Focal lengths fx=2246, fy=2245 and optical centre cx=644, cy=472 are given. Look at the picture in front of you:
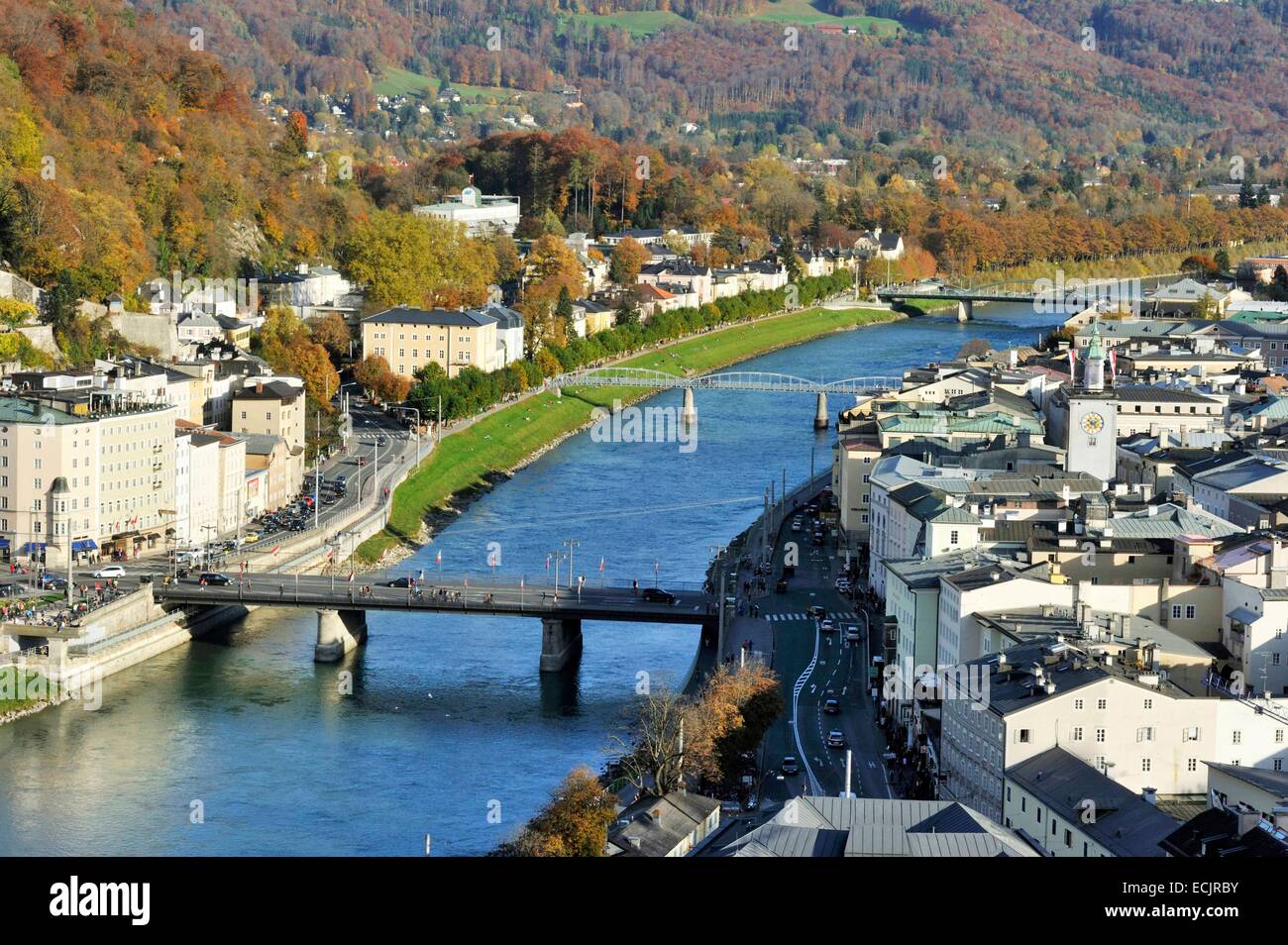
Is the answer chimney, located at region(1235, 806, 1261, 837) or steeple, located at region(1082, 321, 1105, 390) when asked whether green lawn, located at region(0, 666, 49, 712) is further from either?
steeple, located at region(1082, 321, 1105, 390)

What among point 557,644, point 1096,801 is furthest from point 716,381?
point 1096,801

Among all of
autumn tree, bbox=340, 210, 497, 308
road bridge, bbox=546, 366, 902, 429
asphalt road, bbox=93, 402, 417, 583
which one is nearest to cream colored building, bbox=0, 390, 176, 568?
asphalt road, bbox=93, 402, 417, 583

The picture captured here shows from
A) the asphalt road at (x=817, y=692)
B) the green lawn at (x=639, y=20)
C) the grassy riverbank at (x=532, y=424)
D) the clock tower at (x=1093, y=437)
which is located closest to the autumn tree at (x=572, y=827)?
the asphalt road at (x=817, y=692)

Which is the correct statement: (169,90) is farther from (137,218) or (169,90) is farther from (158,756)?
(158,756)

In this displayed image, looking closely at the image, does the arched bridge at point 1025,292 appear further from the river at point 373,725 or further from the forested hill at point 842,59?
the forested hill at point 842,59

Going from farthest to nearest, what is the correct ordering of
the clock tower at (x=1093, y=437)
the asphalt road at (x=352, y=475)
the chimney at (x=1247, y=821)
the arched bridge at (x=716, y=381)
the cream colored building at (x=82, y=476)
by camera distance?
the arched bridge at (x=716, y=381) < the clock tower at (x=1093, y=437) < the asphalt road at (x=352, y=475) < the cream colored building at (x=82, y=476) < the chimney at (x=1247, y=821)
